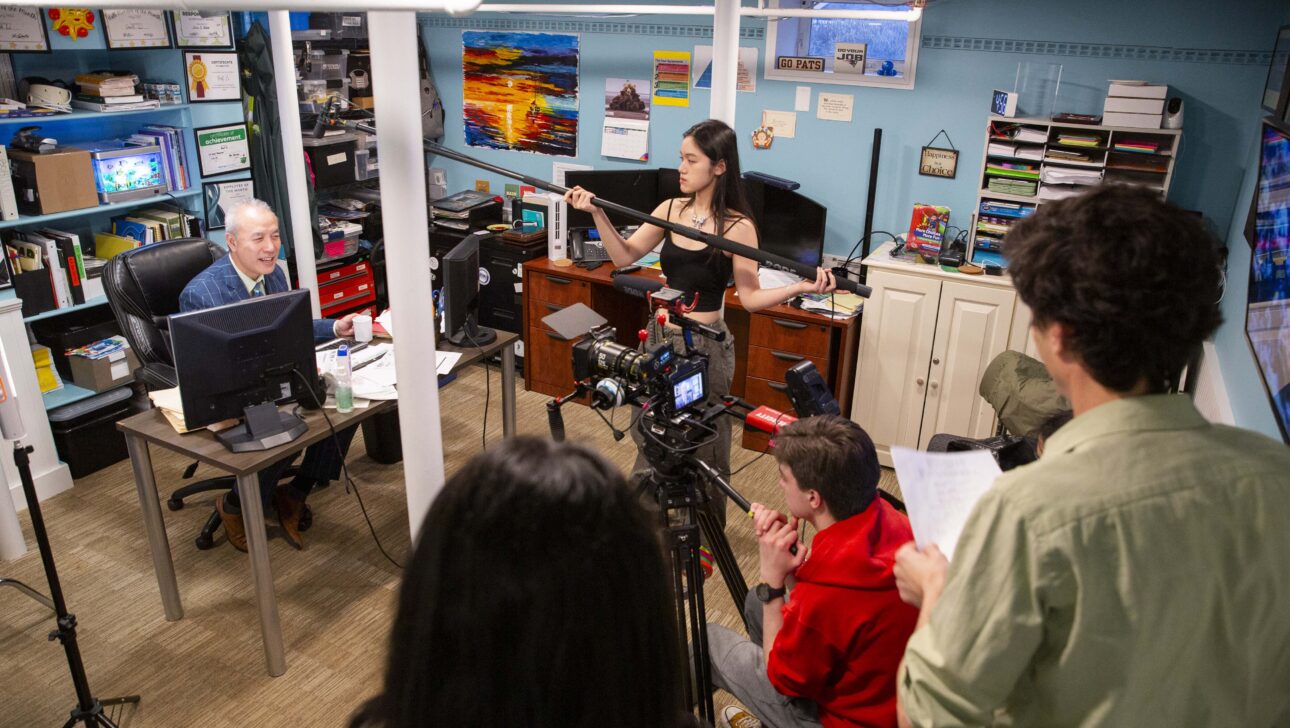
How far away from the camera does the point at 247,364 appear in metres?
2.57

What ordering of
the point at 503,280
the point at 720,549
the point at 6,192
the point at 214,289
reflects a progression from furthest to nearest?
the point at 503,280
the point at 6,192
the point at 214,289
the point at 720,549

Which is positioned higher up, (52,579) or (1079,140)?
(1079,140)

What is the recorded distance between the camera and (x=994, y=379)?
3191 mm

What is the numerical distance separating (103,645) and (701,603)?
200 cm

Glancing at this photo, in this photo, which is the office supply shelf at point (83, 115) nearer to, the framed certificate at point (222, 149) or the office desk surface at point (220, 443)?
the framed certificate at point (222, 149)

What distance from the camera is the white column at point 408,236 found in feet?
5.43

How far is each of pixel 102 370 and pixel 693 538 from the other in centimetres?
304

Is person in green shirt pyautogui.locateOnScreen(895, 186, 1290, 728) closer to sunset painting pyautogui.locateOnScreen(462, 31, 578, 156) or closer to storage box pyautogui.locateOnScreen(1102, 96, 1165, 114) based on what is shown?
storage box pyautogui.locateOnScreen(1102, 96, 1165, 114)

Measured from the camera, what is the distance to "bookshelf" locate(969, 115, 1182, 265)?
11.2 feet

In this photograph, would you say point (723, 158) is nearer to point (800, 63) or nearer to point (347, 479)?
point (800, 63)

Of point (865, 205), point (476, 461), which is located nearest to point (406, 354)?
point (476, 461)

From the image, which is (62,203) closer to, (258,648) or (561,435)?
(258,648)

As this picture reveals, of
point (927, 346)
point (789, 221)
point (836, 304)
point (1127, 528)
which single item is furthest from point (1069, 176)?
point (1127, 528)

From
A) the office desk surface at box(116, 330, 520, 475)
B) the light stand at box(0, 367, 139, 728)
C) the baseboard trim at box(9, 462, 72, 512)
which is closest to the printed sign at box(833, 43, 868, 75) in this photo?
the office desk surface at box(116, 330, 520, 475)
